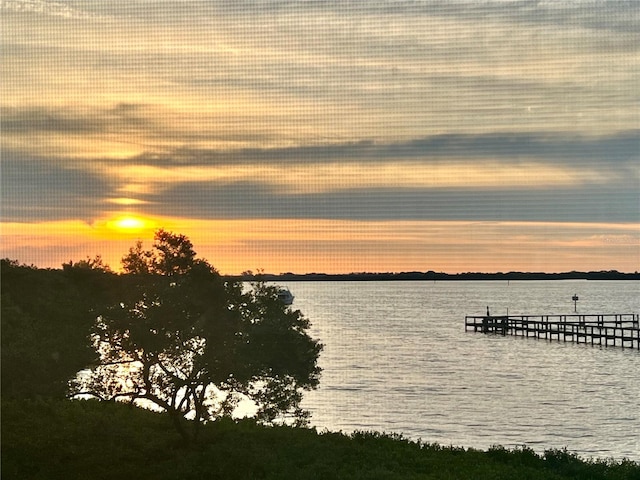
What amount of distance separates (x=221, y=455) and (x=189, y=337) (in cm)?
351

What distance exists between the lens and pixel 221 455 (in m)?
21.6

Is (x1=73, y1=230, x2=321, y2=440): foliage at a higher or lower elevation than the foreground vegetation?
higher

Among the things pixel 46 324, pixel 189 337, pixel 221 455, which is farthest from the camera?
pixel 221 455

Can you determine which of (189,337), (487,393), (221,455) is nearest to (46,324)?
(189,337)

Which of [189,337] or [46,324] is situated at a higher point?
[46,324]

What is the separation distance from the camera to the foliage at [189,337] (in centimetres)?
2103

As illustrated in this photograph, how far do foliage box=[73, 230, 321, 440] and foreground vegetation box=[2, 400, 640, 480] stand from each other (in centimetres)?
Result: 131

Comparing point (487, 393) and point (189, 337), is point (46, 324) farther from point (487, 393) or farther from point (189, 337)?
point (487, 393)

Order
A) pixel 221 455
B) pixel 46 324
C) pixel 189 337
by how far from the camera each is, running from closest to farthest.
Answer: pixel 46 324, pixel 189 337, pixel 221 455

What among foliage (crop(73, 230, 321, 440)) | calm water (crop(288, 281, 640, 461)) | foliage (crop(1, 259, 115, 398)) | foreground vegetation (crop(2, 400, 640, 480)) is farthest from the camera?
calm water (crop(288, 281, 640, 461))

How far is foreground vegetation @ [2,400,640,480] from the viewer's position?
66.6 ft

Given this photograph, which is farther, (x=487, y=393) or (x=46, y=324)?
(x=487, y=393)

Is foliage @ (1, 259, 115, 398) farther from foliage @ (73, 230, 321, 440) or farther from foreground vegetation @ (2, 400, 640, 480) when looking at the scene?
foreground vegetation @ (2, 400, 640, 480)

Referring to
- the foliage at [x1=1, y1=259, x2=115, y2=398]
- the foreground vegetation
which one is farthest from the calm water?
the foliage at [x1=1, y1=259, x2=115, y2=398]
